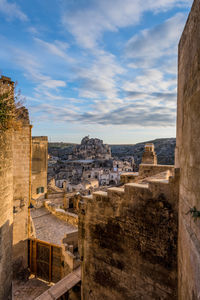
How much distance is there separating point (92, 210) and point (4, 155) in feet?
9.52

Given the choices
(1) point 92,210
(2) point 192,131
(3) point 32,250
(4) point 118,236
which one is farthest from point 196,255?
(3) point 32,250

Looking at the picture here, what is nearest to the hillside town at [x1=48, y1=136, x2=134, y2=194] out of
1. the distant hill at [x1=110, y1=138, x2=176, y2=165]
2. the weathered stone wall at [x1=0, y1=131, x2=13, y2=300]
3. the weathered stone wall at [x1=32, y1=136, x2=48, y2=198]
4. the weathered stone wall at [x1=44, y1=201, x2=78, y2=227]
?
A: the weathered stone wall at [x1=32, y1=136, x2=48, y2=198]

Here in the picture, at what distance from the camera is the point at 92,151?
285 ft

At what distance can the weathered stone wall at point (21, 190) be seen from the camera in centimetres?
864

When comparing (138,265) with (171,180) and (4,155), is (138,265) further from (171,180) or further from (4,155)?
(4,155)

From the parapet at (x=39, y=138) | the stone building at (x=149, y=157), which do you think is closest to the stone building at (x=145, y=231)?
the stone building at (x=149, y=157)

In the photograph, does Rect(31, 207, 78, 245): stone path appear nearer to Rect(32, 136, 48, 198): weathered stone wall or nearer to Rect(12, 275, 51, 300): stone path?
Rect(12, 275, 51, 300): stone path

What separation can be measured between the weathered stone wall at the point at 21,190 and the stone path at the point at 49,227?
75.6 inches

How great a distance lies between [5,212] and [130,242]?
3500mm

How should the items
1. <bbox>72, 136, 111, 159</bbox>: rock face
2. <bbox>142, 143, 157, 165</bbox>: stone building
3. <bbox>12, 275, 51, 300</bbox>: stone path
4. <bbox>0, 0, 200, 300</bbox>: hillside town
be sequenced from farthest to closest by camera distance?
<bbox>72, 136, 111, 159</bbox>: rock face → <bbox>142, 143, 157, 165</bbox>: stone building → <bbox>12, 275, 51, 300</bbox>: stone path → <bbox>0, 0, 200, 300</bbox>: hillside town

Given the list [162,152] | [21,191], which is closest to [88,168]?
[162,152]

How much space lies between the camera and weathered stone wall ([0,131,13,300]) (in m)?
4.47

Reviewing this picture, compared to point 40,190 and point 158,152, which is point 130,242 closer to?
point 40,190

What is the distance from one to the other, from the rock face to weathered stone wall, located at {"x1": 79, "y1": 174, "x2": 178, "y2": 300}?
259 feet
